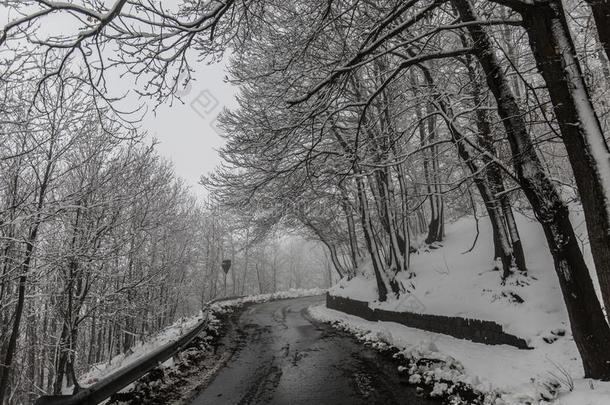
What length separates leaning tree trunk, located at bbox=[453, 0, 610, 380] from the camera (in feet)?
15.7

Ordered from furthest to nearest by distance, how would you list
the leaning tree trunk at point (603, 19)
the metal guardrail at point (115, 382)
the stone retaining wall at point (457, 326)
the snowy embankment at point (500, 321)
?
the stone retaining wall at point (457, 326)
the snowy embankment at point (500, 321)
the leaning tree trunk at point (603, 19)
the metal guardrail at point (115, 382)

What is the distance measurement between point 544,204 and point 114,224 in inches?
459

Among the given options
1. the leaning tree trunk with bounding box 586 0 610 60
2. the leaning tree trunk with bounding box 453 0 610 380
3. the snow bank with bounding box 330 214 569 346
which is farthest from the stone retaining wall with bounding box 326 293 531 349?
the leaning tree trunk with bounding box 586 0 610 60

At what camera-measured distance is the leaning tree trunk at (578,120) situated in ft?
14.0

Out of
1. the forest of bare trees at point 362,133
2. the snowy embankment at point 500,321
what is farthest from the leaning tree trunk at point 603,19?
the snowy embankment at point 500,321

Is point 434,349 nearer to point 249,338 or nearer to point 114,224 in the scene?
point 249,338

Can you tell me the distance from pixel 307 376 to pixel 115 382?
11.8 ft

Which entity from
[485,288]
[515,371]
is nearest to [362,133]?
[485,288]

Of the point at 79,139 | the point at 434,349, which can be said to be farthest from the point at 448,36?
the point at 79,139

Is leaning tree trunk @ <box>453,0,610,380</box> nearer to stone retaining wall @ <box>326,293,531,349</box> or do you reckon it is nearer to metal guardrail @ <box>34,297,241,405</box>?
stone retaining wall @ <box>326,293,531,349</box>

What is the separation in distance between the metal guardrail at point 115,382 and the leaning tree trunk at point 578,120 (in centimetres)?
580

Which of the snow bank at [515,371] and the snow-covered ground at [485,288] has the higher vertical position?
the snow-covered ground at [485,288]

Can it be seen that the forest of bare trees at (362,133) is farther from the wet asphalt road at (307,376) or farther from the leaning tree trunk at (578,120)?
the wet asphalt road at (307,376)

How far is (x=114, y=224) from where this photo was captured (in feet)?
40.3
